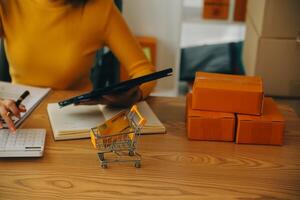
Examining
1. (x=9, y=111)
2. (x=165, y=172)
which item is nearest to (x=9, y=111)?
(x=9, y=111)

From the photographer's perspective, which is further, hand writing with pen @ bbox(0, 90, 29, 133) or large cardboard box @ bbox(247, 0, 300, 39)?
large cardboard box @ bbox(247, 0, 300, 39)

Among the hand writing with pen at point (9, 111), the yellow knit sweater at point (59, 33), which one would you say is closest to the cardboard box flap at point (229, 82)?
the yellow knit sweater at point (59, 33)

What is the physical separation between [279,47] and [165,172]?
100 cm

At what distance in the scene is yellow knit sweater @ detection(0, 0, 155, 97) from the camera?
1.61 meters

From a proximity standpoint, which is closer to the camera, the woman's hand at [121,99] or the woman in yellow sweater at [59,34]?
the woman's hand at [121,99]

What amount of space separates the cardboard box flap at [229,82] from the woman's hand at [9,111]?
46 cm

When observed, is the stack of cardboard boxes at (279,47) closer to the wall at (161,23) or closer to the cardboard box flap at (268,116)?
the cardboard box flap at (268,116)

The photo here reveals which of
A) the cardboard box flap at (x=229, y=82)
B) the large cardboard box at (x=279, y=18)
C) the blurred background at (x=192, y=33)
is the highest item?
A: the large cardboard box at (x=279, y=18)

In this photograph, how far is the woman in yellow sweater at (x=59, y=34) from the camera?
5.27 ft

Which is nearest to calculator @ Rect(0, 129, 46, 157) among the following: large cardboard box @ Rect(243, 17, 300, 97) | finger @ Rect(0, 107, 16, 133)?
finger @ Rect(0, 107, 16, 133)

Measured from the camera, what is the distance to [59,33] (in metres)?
1.62

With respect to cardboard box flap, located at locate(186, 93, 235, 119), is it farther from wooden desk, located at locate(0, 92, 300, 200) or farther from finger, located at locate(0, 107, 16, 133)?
finger, located at locate(0, 107, 16, 133)

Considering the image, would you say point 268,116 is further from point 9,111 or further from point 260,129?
point 9,111

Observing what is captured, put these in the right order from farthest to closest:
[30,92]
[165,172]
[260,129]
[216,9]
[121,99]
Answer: [216,9] → [30,92] → [121,99] → [260,129] → [165,172]
